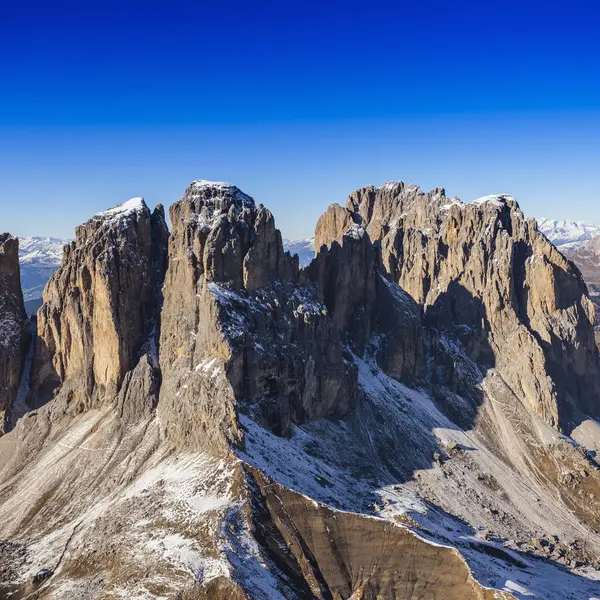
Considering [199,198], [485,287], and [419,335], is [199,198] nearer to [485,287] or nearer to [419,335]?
[419,335]

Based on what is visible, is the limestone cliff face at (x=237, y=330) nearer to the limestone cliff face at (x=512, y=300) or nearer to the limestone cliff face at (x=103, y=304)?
the limestone cliff face at (x=103, y=304)

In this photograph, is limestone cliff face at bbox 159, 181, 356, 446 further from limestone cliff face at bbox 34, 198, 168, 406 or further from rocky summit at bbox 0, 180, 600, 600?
limestone cliff face at bbox 34, 198, 168, 406

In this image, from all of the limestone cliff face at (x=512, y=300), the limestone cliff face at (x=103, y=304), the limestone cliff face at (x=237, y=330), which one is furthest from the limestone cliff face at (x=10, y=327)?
the limestone cliff face at (x=512, y=300)

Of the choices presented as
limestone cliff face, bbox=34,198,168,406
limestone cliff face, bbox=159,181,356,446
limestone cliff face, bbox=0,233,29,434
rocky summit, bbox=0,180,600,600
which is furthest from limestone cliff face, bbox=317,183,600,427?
limestone cliff face, bbox=0,233,29,434

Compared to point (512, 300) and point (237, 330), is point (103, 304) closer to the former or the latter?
point (237, 330)

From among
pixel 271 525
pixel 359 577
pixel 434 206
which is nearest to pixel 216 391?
pixel 271 525
